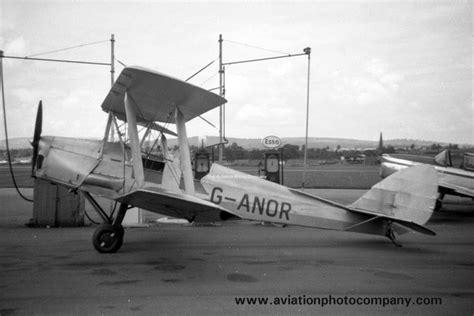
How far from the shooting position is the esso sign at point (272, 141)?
1180cm

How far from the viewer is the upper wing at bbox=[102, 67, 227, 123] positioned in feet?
18.7

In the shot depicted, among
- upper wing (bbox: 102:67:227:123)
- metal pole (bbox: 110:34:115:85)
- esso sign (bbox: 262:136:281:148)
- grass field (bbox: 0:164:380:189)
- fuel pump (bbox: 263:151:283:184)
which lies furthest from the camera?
grass field (bbox: 0:164:380:189)

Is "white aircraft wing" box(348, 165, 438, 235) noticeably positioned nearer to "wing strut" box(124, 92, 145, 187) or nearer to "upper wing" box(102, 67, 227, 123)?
"upper wing" box(102, 67, 227, 123)

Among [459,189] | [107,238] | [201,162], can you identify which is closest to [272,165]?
[201,162]

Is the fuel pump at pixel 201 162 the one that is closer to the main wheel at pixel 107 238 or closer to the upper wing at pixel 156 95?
the upper wing at pixel 156 95

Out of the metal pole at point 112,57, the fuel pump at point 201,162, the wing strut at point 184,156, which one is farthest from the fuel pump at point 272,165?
the wing strut at point 184,156

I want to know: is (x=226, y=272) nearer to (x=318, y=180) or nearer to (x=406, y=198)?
(x=406, y=198)

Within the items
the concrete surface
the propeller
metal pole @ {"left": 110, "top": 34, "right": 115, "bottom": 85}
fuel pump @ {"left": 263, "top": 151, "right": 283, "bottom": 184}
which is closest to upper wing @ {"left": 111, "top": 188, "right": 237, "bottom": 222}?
the concrete surface

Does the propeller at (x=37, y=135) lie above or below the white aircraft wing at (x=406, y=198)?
above

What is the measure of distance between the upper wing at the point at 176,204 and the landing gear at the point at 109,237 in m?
0.78

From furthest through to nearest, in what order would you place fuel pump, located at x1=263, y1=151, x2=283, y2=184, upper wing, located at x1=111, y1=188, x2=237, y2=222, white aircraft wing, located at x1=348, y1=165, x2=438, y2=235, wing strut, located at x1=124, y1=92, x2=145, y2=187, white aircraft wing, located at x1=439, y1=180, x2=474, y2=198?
white aircraft wing, located at x1=439, y1=180, x2=474, y2=198 < fuel pump, located at x1=263, y1=151, x2=283, y2=184 < white aircraft wing, located at x1=348, y1=165, x2=438, y2=235 < wing strut, located at x1=124, y1=92, x2=145, y2=187 < upper wing, located at x1=111, y1=188, x2=237, y2=222

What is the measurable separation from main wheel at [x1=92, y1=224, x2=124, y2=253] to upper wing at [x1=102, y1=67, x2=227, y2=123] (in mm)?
2155

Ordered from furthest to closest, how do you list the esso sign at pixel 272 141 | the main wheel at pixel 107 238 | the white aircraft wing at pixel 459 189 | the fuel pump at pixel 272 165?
the white aircraft wing at pixel 459 189 → the fuel pump at pixel 272 165 → the esso sign at pixel 272 141 → the main wheel at pixel 107 238

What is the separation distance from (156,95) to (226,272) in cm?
311
